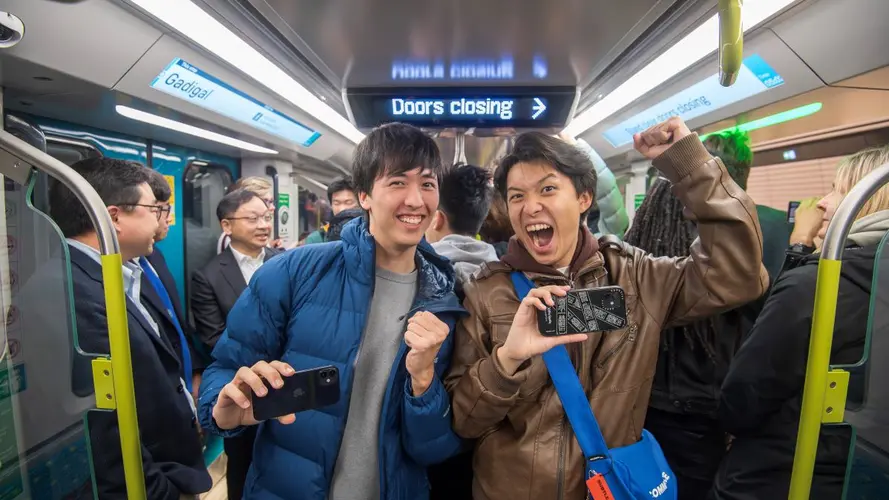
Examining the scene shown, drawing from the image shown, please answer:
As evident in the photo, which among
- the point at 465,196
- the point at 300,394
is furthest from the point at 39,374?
the point at 465,196

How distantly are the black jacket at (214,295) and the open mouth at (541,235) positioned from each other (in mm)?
2656

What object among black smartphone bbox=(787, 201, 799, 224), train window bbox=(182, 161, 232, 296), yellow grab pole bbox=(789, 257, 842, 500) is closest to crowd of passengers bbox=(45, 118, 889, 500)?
yellow grab pole bbox=(789, 257, 842, 500)

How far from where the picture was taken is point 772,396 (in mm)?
1603

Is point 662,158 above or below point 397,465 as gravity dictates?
above

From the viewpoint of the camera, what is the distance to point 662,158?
1452 mm

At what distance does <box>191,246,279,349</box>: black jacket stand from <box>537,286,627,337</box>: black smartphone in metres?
2.87

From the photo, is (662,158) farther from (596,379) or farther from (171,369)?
(171,369)

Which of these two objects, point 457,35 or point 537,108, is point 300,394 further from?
point 537,108

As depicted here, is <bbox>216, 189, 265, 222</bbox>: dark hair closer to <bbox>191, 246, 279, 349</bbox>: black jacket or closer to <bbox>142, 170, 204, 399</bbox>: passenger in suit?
<bbox>191, 246, 279, 349</bbox>: black jacket

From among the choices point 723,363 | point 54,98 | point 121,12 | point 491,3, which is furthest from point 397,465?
point 54,98

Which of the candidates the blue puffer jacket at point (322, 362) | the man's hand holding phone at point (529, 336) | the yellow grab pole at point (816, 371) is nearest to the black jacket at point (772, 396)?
the yellow grab pole at point (816, 371)

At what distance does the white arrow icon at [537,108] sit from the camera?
2.62 m

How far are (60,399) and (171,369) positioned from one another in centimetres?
87

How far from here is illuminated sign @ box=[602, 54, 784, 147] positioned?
264 centimetres
